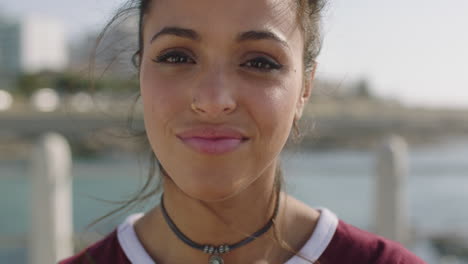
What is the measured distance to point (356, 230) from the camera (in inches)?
47.1

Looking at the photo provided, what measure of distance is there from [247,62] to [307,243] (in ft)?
1.45

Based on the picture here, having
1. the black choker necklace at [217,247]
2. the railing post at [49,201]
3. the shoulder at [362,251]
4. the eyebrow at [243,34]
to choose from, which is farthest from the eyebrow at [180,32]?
the railing post at [49,201]

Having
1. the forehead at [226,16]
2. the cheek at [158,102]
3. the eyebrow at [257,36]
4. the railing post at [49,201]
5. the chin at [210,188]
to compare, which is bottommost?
the railing post at [49,201]

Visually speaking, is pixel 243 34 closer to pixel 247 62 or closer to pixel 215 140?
pixel 247 62

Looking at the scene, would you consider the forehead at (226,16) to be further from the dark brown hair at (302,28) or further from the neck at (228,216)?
the neck at (228,216)

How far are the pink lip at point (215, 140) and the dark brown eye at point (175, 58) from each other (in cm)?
15

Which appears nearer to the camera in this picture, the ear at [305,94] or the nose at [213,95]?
the nose at [213,95]

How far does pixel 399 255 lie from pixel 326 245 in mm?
163

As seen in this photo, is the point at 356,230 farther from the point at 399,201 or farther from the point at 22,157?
the point at 22,157

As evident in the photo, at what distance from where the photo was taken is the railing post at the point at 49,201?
3.02 metres

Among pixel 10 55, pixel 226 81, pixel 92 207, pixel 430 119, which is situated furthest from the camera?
pixel 10 55

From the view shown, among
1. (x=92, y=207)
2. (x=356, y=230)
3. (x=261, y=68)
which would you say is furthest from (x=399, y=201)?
(x=92, y=207)

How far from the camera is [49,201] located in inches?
121

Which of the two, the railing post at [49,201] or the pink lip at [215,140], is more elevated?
the pink lip at [215,140]
